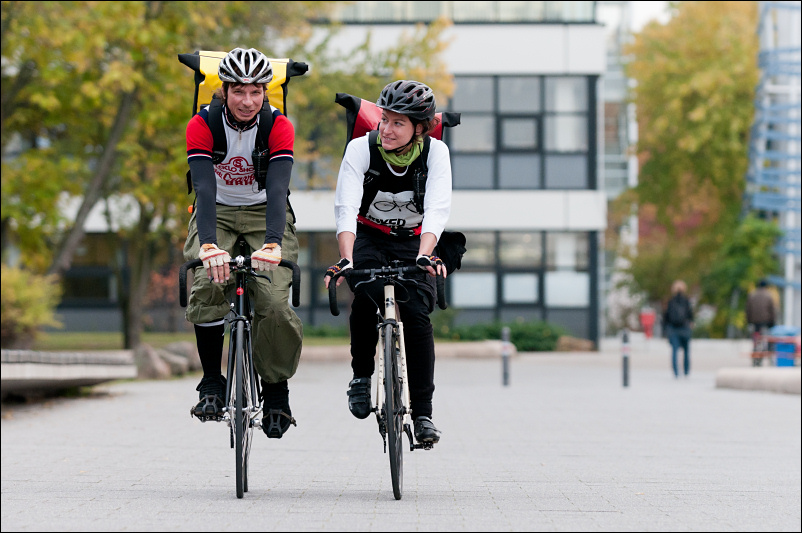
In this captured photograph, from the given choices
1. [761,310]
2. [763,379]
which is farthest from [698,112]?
[763,379]

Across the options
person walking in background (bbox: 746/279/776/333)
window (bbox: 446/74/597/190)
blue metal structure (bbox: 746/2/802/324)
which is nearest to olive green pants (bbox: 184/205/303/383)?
person walking in background (bbox: 746/279/776/333)

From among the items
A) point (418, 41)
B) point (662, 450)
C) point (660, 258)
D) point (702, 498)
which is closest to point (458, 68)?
point (418, 41)

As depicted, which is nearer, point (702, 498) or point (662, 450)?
point (702, 498)

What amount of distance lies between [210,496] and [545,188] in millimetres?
29605

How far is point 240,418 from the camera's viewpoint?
22.3 feet

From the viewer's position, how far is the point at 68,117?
2270 cm

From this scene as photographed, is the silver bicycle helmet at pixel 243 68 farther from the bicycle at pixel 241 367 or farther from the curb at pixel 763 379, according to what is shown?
the curb at pixel 763 379

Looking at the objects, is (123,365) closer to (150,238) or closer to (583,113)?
(150,238)

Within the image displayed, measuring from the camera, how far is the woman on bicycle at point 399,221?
22.8 ft

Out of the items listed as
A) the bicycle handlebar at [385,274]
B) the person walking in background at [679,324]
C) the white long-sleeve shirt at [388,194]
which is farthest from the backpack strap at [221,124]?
the person walking in background at [679,324]

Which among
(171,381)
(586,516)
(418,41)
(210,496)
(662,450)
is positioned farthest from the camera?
(418,41)

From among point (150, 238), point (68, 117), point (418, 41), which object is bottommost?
point (150, 238)

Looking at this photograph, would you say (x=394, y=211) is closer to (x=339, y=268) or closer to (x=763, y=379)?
(x=339, y=268)

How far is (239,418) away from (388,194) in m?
1.47
